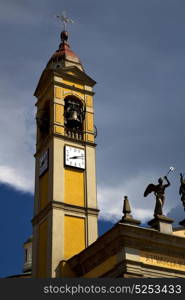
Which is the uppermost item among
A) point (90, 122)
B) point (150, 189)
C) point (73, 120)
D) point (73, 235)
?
point (90, 122)

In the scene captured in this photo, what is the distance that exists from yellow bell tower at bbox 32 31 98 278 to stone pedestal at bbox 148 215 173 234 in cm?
516

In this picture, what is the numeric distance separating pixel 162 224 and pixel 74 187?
23.1 feet

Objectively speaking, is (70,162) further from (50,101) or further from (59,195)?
(50,101)

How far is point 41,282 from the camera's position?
64.2 ft

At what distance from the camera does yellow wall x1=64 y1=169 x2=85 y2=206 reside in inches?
1272

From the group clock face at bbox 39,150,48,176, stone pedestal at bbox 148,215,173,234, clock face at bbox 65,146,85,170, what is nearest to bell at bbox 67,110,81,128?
clock face at bbox 65,146,85,170

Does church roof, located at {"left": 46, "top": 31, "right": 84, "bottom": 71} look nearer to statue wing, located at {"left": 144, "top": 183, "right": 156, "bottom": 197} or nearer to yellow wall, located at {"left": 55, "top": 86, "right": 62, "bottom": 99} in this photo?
yellow wall, located at {"left": 55, "top": 86, "right": 62, "bottom": 99}

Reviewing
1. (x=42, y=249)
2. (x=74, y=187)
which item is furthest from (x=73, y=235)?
(x=74, y=187)

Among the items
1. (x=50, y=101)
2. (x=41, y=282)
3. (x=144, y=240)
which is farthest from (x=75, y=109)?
(x=41, y=282)

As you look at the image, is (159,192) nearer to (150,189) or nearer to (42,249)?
(150,189)

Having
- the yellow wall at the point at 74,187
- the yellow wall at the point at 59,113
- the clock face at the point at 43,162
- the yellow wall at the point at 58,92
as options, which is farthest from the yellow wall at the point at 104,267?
the yellow wall at the point at 58,92

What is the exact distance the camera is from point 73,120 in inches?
Answer: 1380

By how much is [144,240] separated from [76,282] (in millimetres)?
7935

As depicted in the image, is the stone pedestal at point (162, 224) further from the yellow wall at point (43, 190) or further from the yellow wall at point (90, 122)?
the yellow wall at point (90, 122)
